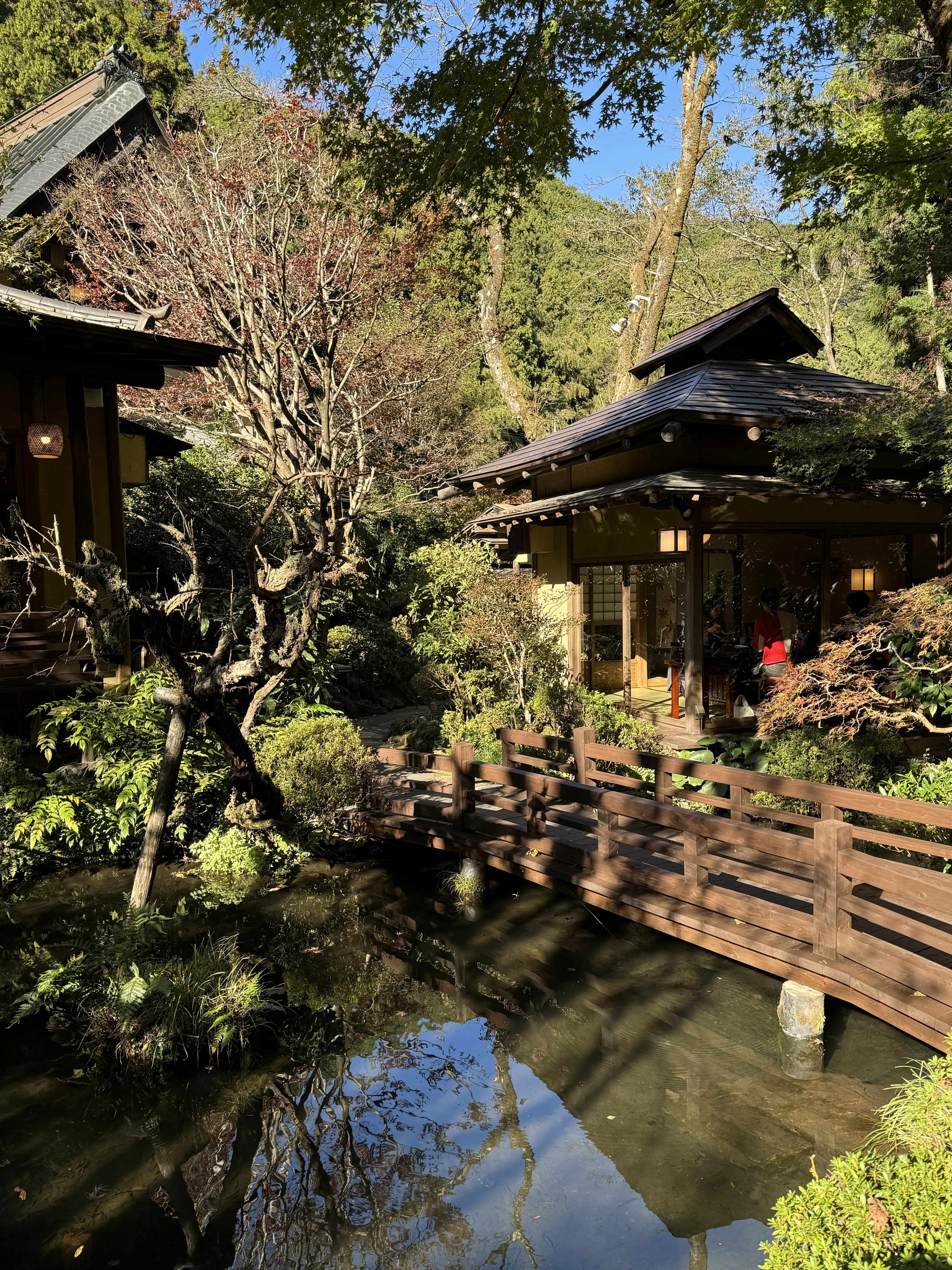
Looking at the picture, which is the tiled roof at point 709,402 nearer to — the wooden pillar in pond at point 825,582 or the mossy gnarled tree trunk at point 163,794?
the wooden pillar in pond at point 825,582

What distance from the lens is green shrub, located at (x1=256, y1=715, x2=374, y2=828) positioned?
30.9ft

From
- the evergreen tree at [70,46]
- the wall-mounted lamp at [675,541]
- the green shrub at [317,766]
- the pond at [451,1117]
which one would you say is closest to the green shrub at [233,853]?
the green shrub at [317,766]

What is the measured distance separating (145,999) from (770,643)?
27.4ft

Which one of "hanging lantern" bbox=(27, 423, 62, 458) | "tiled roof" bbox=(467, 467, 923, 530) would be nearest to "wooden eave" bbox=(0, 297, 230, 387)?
"hanging lantern" bbox=(27, 423, 62, 458)

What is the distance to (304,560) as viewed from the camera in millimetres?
7891

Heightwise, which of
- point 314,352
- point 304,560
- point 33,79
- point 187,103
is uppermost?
point 33,79

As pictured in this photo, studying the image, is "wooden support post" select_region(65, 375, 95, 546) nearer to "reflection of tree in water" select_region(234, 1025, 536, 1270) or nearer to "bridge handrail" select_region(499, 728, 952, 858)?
"bridge handrail" select_region(499, 728, 952, 858)

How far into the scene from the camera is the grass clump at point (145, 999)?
19.2 feet

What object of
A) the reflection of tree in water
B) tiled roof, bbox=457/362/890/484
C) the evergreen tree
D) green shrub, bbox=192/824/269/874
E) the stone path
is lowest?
the reflection of tree in water

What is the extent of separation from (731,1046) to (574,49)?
858 centimetres

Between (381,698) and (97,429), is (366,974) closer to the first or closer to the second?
(97,429)

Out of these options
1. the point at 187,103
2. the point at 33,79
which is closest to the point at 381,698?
the point at 187,103

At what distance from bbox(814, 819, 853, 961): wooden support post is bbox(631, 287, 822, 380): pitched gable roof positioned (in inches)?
386

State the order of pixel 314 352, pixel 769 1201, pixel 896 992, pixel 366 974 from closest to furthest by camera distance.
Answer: pixel 769 1201 → pixel 896 992 → pixel 366 974 → pixel 314 352
